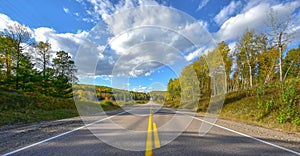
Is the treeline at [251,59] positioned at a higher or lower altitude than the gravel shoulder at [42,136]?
higher

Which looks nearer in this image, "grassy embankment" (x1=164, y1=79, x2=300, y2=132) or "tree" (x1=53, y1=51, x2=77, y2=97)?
"grassy embankment" (x1=164, y1=79, x2=300, y2=132)

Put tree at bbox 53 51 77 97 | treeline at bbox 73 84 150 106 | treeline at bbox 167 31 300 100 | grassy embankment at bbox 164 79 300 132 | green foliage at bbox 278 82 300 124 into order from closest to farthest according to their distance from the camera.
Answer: grassy embankment at bbox 164 79 300 132 < green foliage at bbox 278 82 300 124 < treeline at bbox 73 84 150 106 < treeline at bbox 167 31 300 100 < tree at bbox 53 51 77 97

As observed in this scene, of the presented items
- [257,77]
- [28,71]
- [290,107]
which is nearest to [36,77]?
[28,71]

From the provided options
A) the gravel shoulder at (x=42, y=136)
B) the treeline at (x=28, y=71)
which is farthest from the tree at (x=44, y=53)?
the gravel shoulder at (x=42, y=136)

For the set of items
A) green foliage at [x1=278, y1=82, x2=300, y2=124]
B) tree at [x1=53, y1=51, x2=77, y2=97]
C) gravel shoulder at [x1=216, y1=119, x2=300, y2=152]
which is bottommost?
gravel shoulder at [x1=216, y1=119, x2=300, y2=152]

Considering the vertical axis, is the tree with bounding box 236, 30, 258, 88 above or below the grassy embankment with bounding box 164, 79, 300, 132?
above

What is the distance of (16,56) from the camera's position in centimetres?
2267

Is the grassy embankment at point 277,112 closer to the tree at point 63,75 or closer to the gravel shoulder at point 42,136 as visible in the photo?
the gravel shoulder at point 42,136

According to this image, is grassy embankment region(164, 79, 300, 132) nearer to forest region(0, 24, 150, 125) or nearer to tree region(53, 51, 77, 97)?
forest region(0, 24, 150, 125)

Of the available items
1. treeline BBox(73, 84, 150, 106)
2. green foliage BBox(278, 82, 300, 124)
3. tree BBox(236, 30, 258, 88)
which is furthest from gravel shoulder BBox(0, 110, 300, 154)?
tree BBox(236, 30, 258, 88)

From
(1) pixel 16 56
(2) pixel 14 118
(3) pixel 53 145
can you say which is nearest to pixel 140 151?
(3) pixel 53 145

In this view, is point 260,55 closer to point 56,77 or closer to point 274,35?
point 274,35

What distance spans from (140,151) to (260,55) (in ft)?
92.1

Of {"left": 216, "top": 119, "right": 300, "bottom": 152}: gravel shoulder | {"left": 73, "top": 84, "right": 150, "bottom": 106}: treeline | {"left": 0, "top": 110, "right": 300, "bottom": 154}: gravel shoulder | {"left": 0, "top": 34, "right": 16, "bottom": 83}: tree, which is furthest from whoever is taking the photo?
{"left": 0, "top": 34, "right": 16, "bottom": 83}: tree
